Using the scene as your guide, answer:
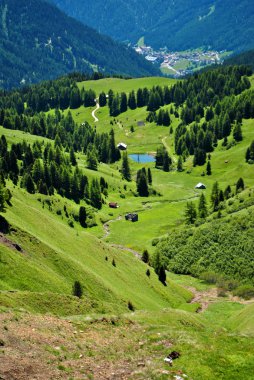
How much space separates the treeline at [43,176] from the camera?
162375 millimetres

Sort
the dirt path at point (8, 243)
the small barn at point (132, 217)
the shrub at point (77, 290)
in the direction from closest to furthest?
the shrub at point (77, 290)
the dirt path at point (8, 243)
the small barn at point (132, 217)

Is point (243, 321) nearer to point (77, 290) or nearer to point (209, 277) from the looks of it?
point (77, 290)

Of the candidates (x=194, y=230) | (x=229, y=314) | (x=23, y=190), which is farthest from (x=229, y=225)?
(x=23, y=190)

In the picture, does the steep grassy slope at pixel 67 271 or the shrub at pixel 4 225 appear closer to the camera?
the steep grassy slope at pixel 67 271

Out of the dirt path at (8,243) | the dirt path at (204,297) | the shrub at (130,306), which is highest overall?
the dirt path at (8,243)

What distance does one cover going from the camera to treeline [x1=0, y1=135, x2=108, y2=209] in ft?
533

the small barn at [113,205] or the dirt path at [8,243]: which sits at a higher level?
the dirt path at [8,243]

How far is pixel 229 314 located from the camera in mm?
93812

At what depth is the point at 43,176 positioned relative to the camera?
175 meters

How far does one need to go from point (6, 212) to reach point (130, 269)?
27745mm

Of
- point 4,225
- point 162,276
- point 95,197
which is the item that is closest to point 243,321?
point 162,276

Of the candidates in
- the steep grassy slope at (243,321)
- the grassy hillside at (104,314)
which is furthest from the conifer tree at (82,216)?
the steep grassy slope at (243,321)

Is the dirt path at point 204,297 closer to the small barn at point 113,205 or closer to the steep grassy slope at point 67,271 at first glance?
the steep grassy slope at point 67,271

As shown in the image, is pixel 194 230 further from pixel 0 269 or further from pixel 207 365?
pixel 207 365
